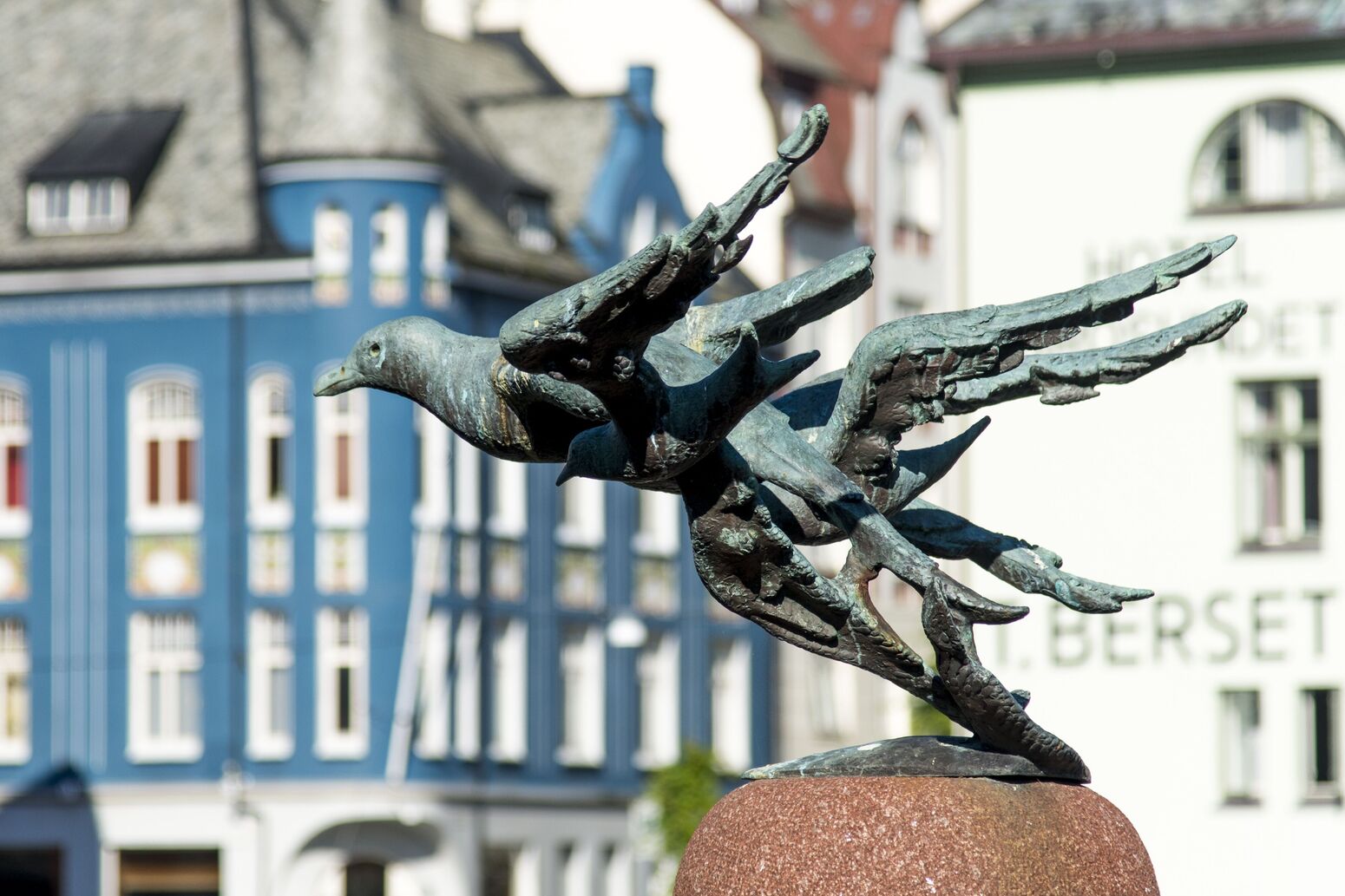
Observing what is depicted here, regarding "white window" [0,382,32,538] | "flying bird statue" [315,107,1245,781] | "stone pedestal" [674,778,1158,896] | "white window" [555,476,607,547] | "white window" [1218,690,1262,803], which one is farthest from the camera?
"white window" [555,476,607,547]

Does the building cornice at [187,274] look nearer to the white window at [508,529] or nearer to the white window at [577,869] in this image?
the white window at [508,529]

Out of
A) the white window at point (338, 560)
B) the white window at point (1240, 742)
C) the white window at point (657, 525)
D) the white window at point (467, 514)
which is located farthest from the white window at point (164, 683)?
the white window at point (1240, 742)

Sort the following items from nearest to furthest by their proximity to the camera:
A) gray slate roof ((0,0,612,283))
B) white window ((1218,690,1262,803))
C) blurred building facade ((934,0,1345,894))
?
blurred building facade ((934,0,1345,894)) → white window ((1218,690,1262,803)) → gray slate roof ((0,0,612,283))

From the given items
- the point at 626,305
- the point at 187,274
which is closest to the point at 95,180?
the point at 187,274

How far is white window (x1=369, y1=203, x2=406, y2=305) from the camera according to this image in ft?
156

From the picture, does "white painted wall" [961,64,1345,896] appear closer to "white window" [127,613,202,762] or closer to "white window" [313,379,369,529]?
"white window" [313,379,369,529]

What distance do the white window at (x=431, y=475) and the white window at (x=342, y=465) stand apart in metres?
0.76

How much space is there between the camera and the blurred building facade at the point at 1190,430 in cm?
3612

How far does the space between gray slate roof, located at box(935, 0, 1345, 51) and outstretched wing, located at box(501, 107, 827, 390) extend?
24.9m

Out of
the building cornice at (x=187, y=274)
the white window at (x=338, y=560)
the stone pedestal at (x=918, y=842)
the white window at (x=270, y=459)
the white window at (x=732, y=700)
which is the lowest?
the white window at (x=732, y=700)

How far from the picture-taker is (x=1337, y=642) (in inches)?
1441

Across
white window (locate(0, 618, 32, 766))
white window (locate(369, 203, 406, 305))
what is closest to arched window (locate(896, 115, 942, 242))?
white window (locate(369, 203, 406, 305))

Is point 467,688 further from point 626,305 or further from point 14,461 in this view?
point 626,305

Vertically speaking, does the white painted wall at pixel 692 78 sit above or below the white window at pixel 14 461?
above
